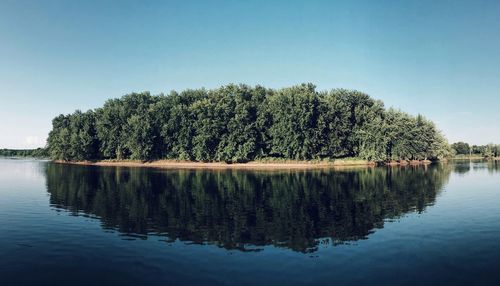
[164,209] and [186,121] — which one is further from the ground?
[186,121]

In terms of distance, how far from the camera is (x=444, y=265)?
21.4m

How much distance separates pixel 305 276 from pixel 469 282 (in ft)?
30.4

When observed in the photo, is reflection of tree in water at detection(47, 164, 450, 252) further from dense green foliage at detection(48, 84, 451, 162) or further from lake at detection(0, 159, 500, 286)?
dense green foliage at detection(48, 84, 451, 162)

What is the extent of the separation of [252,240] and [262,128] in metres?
105

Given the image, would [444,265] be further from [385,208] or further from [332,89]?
[332,89]

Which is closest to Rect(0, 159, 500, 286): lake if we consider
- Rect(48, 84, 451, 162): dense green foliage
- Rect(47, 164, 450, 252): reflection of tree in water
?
Rect(47, 164, 450, 252): reflection of tree in water

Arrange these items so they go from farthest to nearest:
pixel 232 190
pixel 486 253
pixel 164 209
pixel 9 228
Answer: pixel 232 190 → pixel 164 209 → pixel 9 228 → pixel 486 253

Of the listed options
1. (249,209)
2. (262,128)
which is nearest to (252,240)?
(249,209)

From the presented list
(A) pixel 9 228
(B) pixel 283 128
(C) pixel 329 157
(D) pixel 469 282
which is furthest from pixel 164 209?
(C) pixel 329 157

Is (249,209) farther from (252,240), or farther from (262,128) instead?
(262,128)

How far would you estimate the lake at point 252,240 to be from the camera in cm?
1994

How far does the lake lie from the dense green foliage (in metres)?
75.3

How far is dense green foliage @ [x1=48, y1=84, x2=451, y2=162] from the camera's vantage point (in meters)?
125

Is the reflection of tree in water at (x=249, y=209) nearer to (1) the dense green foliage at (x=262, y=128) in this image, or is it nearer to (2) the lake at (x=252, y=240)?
(2) the lake at (x=252, y=240)
